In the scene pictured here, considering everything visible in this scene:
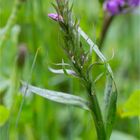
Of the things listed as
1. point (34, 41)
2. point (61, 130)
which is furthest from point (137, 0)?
point (61, 130)

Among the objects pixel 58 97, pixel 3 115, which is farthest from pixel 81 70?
pixel 3 115

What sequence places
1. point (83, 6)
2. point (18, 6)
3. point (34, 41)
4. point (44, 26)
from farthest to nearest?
point (83, 6) → point (44, 26) → point (34, 41) → point (18, 6)

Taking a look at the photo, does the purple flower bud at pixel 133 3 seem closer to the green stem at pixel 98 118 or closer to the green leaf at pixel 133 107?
the green leaf at pixel 133 107

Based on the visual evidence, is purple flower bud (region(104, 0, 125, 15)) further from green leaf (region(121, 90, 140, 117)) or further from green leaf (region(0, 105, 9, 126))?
green leaf (region(0, 105, 9, 126))

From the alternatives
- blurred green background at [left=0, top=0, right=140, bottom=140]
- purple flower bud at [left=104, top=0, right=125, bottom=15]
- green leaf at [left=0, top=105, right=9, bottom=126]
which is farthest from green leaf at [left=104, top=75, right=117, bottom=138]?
purple flower bud at [left=104, top=0, right=125, bottom=15]

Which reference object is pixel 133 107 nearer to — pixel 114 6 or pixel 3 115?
pixel 3 115

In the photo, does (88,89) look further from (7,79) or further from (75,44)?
(7,79)

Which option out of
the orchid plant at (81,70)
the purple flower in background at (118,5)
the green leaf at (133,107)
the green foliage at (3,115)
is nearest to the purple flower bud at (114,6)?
the purple flower in background at (118,5)

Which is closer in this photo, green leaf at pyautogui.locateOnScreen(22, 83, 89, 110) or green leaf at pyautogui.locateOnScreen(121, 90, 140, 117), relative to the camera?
green leaf at pyautogui.locateOnScreen(22, 83, 89, 110)
